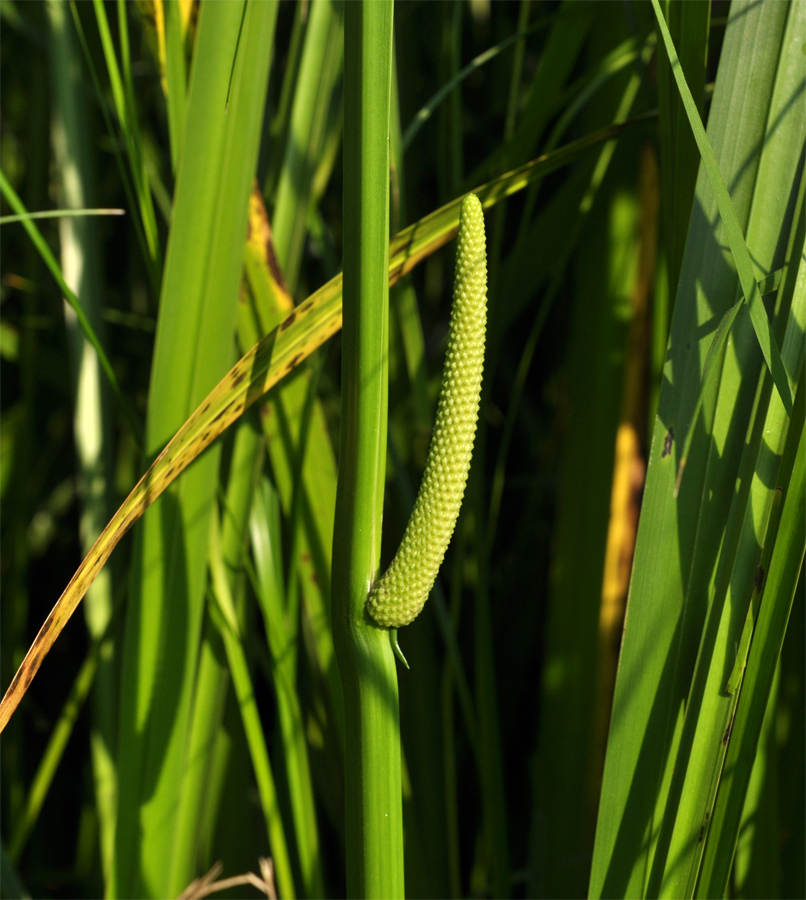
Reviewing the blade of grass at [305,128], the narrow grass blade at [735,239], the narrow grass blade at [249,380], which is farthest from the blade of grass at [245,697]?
the narrow grass blade at [735,239]

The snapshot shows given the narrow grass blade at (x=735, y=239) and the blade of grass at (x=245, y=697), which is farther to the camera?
the blade of grass at (x=245, y=697)

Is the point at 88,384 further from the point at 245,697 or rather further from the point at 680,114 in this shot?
the point at 680,114

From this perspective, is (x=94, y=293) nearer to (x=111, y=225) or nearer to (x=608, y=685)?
(x=111, y=225)

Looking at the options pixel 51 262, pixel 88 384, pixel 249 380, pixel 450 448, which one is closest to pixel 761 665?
pixel 450 448

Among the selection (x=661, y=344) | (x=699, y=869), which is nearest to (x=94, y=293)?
(x=661, y=344)

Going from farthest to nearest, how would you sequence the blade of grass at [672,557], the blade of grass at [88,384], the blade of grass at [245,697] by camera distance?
the blade of grass at [88,384]
the blade of grass at [245,697]
the blade of grass at [672,557]

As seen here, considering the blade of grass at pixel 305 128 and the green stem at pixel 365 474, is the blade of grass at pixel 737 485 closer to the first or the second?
the green stem at pixel 365 474
